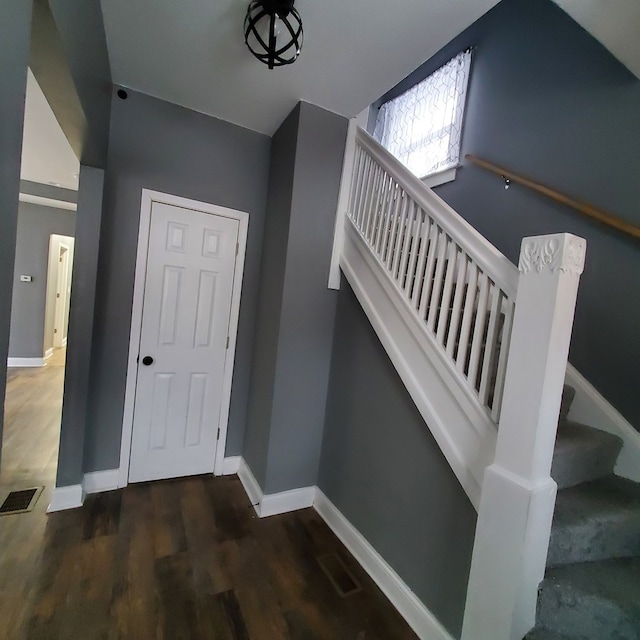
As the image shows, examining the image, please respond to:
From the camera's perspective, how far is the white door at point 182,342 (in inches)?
88.5

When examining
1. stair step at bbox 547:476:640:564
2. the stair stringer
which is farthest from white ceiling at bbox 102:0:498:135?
stair step at bbox 547:476:640:564

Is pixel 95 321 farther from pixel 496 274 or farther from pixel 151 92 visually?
pixel 496 274

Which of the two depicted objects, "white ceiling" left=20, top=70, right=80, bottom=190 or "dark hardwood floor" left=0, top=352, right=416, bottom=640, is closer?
"dark hardwood floor" left=0, top=352, right=416, bottom=640

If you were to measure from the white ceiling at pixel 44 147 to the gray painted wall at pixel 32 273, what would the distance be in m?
0.90

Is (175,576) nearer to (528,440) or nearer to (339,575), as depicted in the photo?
(339,575)

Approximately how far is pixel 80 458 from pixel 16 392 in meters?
2.81

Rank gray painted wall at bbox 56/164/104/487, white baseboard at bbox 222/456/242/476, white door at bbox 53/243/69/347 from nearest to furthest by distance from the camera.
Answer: gray painted wall at bbox 56/164/104/487
white baseboard at bbox 222/456/242/476
white door at bbox 53/243/69/347

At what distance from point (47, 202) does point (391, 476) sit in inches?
249

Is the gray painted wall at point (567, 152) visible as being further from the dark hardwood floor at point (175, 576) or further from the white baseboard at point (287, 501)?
the white baseboard at point (287, 501)

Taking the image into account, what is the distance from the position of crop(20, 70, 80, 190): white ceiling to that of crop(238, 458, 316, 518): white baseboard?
2796 millimetres

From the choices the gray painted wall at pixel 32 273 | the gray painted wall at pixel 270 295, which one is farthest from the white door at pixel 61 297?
the gray painted wall at pixel 270 295

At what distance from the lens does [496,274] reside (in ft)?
4.04

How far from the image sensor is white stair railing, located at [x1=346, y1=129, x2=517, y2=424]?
124 centimetres

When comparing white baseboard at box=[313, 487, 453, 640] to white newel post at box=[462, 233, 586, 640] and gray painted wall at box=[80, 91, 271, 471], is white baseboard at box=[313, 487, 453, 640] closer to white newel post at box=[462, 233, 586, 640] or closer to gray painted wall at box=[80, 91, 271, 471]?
white newel post at box=[462, 233, 586, 640]
